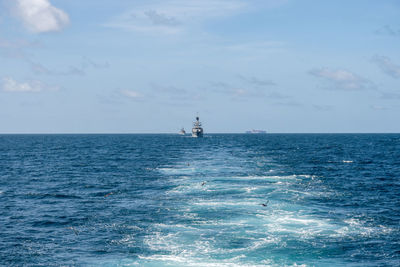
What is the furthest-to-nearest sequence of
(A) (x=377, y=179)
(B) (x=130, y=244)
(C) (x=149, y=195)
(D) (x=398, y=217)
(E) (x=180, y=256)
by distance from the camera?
(A) (x=377, y=179)
(C) (x=149, y=195)
(D) (x=398, y=217)
(B) (x=130, y=244)
(E) (x=180, y=256)

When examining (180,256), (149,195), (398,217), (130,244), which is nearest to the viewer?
(180,256)

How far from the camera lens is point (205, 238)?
3316 cm

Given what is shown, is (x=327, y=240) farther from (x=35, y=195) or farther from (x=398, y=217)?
(x=35, y=195)

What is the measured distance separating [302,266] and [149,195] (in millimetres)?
29743

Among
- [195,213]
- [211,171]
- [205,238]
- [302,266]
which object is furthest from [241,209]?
[211,171]

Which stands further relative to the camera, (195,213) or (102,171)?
(102,171)

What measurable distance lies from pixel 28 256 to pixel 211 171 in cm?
5114

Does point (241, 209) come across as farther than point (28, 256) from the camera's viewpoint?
Yes

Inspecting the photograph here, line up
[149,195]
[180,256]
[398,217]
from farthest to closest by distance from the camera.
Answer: [149,195] < [398,217] < [180,256]

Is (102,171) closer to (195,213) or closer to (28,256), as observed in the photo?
(195,213)

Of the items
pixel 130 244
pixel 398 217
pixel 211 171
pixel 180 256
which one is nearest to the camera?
pixel 180 256

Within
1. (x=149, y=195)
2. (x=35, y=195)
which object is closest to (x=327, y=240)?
(x=149, y=195)

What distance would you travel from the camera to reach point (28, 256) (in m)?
29.3

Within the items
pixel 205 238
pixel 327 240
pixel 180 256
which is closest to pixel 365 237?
pixel 327 240
